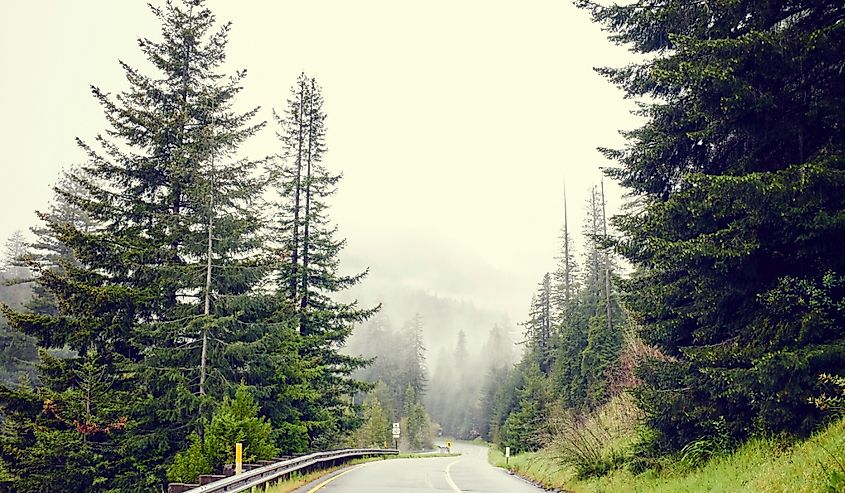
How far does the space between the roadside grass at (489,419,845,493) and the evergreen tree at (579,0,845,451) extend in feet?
1.72

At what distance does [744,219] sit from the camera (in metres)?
10.1

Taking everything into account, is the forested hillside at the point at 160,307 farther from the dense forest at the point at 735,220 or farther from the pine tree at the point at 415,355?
the pine tree at the point at 415,355

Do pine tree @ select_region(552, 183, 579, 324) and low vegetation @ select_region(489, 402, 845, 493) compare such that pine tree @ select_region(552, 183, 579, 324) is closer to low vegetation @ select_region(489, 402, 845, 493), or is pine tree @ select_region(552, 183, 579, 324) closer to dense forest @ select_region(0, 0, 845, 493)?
dense forest @ select_region(0, 0, 845, 493)

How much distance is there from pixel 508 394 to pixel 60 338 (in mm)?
68771

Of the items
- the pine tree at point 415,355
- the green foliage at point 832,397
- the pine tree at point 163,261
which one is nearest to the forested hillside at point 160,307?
the pine tree at point 163,261

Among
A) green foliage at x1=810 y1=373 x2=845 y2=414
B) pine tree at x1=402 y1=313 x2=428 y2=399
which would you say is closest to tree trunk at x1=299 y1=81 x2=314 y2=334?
green foliage at x1=810 y1=373 x2=845 y2=414

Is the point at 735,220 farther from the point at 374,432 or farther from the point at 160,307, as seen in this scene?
the point at 374,432

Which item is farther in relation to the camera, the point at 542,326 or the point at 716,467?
the point at 542,326

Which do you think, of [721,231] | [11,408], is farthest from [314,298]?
[721,231]

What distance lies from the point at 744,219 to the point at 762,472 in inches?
148

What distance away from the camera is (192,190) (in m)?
20.9

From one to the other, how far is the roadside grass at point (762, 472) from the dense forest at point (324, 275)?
0.38 m

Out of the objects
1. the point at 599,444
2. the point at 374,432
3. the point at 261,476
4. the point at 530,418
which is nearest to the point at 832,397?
the point at 599,444

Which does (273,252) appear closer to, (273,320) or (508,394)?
(273,320)
